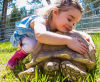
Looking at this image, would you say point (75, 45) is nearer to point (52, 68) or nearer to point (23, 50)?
point (52, 68)

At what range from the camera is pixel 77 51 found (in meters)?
1.32

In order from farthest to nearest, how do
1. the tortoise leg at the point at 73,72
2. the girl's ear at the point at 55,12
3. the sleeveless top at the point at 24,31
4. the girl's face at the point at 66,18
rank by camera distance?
the sleeveless top at the point at 24,31, the girl's ear at the point at 55,12, the girl's face at the point at 66,18, the tortoise leg at the point at 73,72

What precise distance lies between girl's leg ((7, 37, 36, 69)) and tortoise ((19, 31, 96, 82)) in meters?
0.48

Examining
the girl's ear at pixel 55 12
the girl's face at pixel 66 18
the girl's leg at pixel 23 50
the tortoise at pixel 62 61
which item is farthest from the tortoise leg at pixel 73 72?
the girl's leg at pixel 23 50

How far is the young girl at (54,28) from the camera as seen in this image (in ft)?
4.31

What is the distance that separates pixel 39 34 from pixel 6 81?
0.49 m

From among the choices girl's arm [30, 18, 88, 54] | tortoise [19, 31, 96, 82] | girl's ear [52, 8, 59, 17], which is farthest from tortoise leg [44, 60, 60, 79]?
girl's ear [52, 8, 59, 17]

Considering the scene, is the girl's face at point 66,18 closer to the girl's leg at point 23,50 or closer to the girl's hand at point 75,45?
the girl's hand at point 75,45

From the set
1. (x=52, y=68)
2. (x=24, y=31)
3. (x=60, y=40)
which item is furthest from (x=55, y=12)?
(x=52, y=68)

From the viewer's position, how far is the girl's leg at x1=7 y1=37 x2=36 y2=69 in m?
1.93

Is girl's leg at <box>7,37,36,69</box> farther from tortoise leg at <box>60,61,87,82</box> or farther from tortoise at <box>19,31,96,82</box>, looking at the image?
tortoise leg at <box>60,61,87,82</box>

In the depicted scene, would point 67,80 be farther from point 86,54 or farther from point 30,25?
point 30,25

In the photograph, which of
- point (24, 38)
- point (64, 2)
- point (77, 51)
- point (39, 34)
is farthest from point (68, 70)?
point (24, 38)

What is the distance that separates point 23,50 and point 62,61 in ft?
3.04
